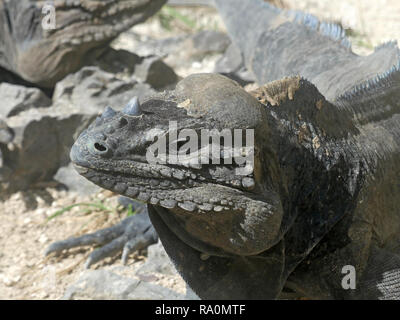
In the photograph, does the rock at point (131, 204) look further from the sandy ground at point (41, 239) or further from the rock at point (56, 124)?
the rock at point (56, 124)

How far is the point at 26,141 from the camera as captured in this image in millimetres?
4090

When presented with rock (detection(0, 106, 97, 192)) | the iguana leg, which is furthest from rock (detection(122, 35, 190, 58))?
the iguana leg

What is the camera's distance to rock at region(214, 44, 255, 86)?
4977 millimetres

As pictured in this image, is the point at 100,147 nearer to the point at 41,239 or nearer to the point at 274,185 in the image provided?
the point at 274,185

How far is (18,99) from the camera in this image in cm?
426

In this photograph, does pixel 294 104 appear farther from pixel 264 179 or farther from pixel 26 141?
pixel 26 141

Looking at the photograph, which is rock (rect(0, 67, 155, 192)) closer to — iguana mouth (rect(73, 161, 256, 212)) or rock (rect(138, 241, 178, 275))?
rock (rect(138, 241, 178, 275))

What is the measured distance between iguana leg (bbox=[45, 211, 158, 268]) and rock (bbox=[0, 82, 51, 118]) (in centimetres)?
113

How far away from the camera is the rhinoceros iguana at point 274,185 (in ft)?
6.07

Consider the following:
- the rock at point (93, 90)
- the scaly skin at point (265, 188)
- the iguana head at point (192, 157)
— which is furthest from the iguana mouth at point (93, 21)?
the iguana head at point (192, 157)

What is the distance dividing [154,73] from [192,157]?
3157mm

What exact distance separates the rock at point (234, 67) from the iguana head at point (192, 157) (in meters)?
3.03

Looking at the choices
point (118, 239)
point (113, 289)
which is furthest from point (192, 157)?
point (118, 239)

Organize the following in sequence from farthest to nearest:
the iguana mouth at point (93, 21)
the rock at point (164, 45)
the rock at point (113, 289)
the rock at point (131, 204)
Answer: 1. the rock at point (164, 45)
2. the iguana mouth at point (93, 21)
3. the rock at point (131, 204)
4. the rock at point (113, 289)
